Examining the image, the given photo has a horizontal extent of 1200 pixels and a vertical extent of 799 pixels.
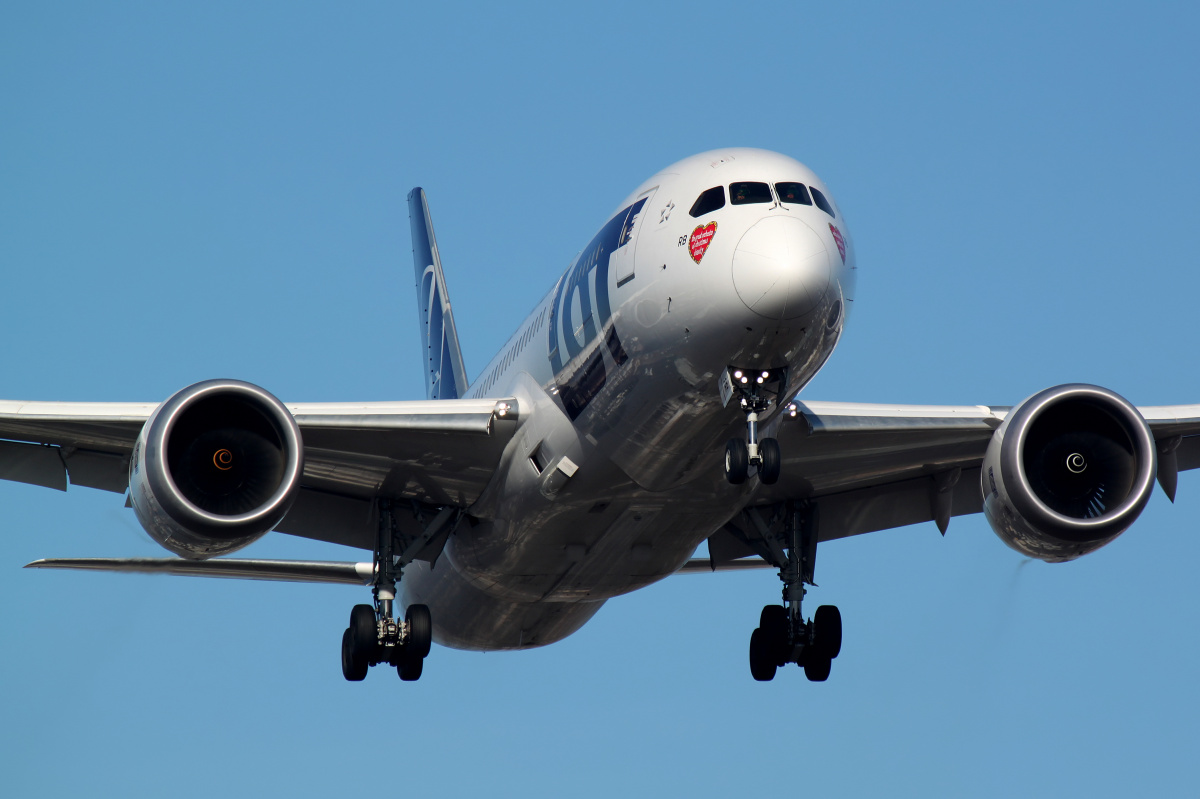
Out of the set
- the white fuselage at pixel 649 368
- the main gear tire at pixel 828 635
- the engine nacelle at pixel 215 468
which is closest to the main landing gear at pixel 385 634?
the white fuselage at pixel 649 368

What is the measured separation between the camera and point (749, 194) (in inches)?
696

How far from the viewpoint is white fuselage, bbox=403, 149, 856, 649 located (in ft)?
56.1

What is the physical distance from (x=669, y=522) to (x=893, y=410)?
3516 millimetres

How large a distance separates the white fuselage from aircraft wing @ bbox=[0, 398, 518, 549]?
47cm

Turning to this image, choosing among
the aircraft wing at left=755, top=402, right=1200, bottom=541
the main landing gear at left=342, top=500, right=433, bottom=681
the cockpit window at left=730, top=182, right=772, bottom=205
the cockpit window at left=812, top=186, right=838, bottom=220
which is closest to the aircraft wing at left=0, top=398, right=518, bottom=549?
the main landing gear at left=342, top=500, right=433, bottom=681

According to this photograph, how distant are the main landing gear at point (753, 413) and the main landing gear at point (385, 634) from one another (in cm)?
736

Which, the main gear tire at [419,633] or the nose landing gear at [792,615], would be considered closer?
the main gear tire at [419,633]

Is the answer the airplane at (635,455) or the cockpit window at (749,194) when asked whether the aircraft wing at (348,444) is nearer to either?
the airplane at (635,455)

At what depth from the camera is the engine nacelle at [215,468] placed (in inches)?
753

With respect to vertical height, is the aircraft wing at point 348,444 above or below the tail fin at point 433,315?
below

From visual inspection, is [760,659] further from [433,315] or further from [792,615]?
[433,315]

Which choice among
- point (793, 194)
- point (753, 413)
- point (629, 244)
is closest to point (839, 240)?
point (793, 194)

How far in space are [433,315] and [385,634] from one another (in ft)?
53.0

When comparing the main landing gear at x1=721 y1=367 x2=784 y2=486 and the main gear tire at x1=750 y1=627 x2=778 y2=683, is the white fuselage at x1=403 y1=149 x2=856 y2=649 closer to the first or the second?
the main landing gear at x1=721 y1=367 x2=784 y2=486
